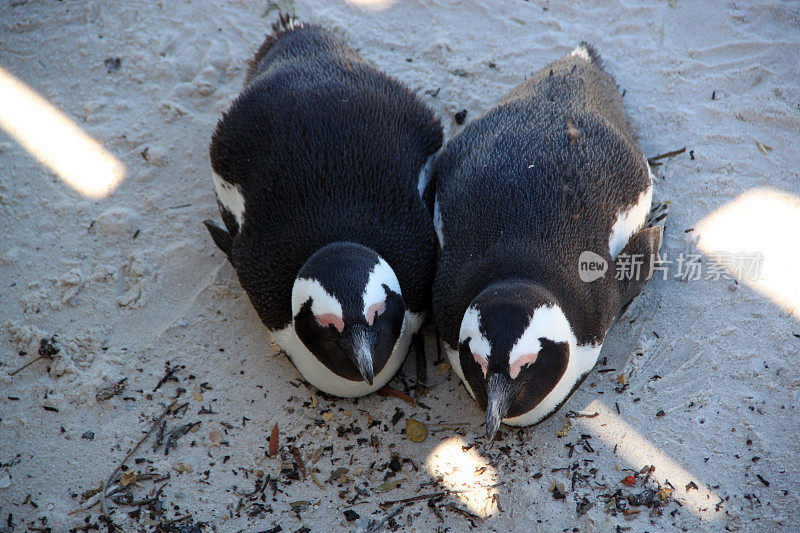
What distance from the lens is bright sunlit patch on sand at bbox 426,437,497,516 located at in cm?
279

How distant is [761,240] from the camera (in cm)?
363

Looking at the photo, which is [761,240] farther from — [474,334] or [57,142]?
[57,142]

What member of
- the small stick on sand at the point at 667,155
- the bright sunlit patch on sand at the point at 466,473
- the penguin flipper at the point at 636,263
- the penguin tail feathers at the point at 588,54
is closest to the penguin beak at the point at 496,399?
the bright sunlit patch on sand at the point at 466,473

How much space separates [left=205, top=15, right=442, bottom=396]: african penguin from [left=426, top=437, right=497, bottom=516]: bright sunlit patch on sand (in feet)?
1.49

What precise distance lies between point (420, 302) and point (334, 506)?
1004 millimetres

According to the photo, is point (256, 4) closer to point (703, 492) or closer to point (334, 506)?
point (334, 506)

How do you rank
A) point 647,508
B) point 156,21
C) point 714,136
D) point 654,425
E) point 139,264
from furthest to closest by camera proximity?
1. point 156,21
2. point 714,136
3. point 139,264
4. point 654,425
5. point 647,508

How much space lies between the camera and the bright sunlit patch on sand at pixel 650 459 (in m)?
2.72

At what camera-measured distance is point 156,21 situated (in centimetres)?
498

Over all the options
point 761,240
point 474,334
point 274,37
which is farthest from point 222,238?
point 761,240

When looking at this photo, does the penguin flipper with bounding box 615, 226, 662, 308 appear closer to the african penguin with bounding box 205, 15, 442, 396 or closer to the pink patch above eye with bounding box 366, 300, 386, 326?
the african penguin with bounding box 205, 15, 442, 396

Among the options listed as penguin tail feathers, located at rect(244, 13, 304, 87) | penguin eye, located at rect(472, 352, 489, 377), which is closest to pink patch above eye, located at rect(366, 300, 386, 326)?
penguin eye, located at rect(472, 352, 489, 377)

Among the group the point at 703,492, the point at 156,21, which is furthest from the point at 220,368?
the point at 156,21

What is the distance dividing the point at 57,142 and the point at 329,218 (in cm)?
225
